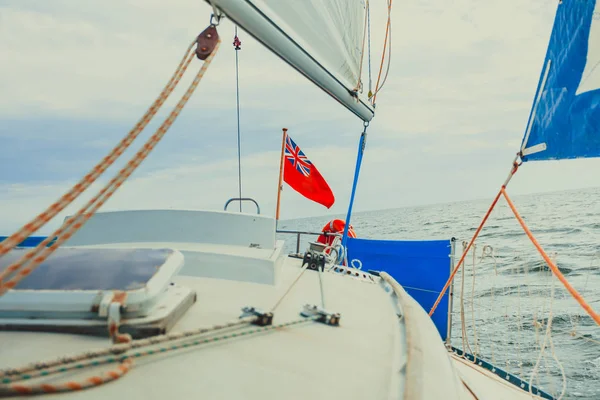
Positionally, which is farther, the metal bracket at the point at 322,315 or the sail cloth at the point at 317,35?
the sail cloth at the point at 317,35

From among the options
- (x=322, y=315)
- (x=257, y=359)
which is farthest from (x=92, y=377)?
(x=322, y=315)

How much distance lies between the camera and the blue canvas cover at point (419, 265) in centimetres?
623

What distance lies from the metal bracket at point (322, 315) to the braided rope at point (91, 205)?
44.7 inches

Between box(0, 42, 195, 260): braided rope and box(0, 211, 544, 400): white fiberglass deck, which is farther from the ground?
box(0, 42, 195, 260): braided rope

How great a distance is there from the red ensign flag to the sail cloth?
338cm

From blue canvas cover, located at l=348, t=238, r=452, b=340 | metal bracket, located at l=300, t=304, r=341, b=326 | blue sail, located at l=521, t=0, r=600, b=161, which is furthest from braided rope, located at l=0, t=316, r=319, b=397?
blue canvas cover, located at l=348, t=238, r=452, b=340

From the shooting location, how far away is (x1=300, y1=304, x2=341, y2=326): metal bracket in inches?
77.1

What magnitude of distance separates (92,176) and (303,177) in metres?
6.62

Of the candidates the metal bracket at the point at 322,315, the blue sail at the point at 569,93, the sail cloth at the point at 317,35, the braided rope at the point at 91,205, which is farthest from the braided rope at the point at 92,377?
the blue sail at the point at 569,93

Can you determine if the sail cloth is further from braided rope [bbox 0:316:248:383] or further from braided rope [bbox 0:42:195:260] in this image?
braided rope [bbox 0:316:248:383]

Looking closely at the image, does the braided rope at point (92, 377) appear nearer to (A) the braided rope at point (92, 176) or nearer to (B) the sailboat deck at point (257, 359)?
(B) the sailboat deck at point (257, 359)

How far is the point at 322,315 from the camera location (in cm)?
200

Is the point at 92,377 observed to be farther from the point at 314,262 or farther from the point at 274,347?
the point at 314,262

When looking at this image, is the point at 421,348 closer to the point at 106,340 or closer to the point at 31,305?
the point at 106,340
